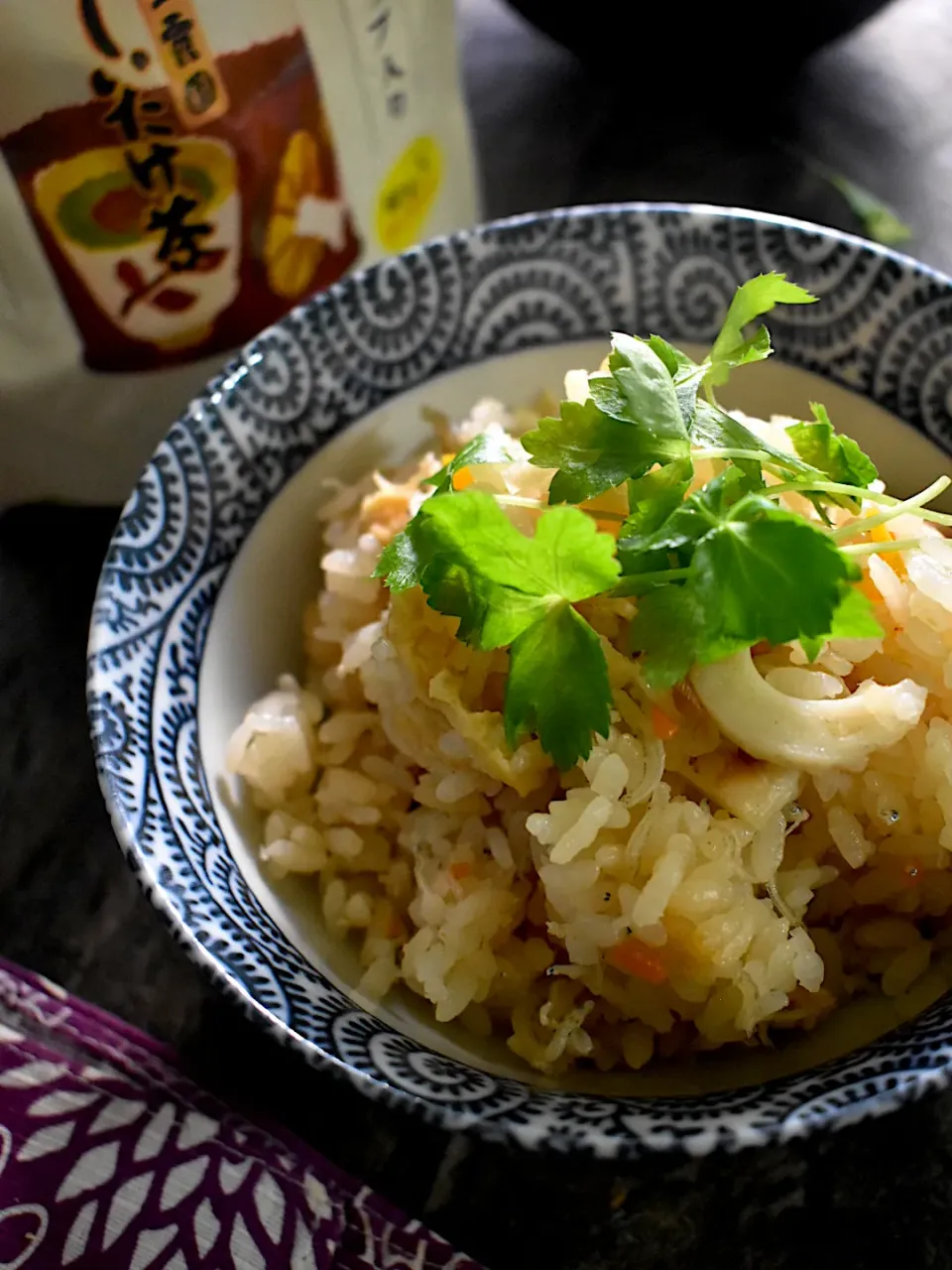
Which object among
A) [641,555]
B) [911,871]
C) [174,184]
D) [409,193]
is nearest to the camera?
[641,555]

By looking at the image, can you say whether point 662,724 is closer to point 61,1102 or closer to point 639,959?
point 639,959

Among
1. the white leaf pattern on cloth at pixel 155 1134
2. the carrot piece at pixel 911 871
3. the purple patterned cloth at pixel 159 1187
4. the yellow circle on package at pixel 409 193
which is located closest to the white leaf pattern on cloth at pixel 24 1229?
the purple patterned cloth at pixel 159 1187

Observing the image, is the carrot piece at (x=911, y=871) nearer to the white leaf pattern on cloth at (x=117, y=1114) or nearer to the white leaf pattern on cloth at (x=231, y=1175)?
the white leaf pattern on cloth at (x=231, y=1175)

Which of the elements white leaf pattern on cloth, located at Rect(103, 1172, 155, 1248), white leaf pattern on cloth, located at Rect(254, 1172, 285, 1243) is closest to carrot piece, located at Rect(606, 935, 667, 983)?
white leaf pattern on cloth, located at Rect(254, 1172, 285, 1243)

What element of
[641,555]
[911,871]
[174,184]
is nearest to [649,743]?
[641,555]

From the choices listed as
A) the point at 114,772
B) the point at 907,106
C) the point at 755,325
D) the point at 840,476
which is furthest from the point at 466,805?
the point at 907,106

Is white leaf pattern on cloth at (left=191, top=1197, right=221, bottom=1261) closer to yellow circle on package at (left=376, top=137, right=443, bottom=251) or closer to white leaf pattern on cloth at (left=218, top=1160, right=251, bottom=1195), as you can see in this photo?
white leaf pattern on cloth at (left=218, top=1160, right=251, bottom=1195)

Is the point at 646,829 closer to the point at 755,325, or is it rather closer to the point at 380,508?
the point at 380,508
